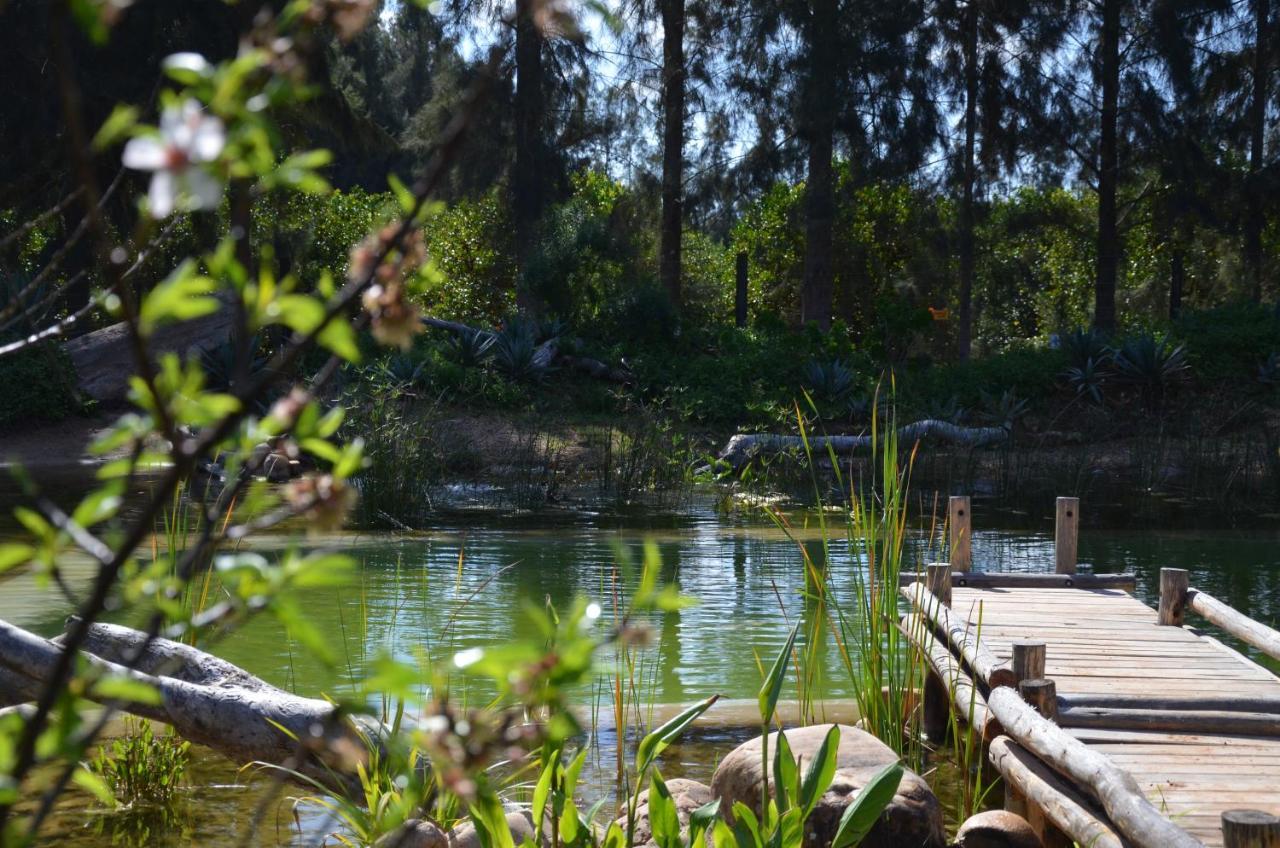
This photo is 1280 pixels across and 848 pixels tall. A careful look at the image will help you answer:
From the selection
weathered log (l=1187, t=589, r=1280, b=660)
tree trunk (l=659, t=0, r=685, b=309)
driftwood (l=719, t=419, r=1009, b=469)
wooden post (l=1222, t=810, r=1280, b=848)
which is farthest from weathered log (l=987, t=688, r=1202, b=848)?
tree trunk (l=659, t=0, r=685, b=309)

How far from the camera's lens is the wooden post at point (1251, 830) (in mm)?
2375

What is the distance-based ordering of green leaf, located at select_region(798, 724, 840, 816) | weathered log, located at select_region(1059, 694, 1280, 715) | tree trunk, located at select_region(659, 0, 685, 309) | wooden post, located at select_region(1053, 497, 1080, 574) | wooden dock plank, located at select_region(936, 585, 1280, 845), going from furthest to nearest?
tree trunk, located at select_region(659, 0, 685, 309), wooden post, located at select_region(1053, 497, 1080, 574), weathered log, located at select_region(1059, 694, 1280, 715), wooden dock plank, located at select_region(936, 585, 1280, 845), green leaf, located at select_region(798, 724, 840, 816)

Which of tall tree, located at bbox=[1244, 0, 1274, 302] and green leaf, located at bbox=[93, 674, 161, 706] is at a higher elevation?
tall tree, located at bbox=[1244, 0, 1274, 302]

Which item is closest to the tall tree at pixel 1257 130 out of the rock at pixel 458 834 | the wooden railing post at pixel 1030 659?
the wooden railing post at pixel 1030 659

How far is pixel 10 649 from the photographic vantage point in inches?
144

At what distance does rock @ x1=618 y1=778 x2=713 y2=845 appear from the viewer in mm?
3734

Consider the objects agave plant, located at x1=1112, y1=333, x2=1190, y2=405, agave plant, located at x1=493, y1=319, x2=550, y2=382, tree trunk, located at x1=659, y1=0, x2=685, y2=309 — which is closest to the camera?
agave plant, located at x1=1112, y1=333, x2=1190, y2=405

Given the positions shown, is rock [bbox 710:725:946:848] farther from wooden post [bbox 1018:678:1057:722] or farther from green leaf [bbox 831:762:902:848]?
green leaf [bbox 831:762:902:848]

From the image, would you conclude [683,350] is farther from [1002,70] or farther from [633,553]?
[633,553]

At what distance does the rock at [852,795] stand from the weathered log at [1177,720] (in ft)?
2.12

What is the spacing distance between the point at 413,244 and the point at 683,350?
17.8 m

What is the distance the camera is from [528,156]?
22.1 m

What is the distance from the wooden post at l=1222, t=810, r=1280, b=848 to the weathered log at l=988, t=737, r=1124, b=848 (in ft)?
2.68

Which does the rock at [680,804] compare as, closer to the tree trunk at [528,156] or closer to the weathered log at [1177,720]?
the weathered log at [1177,720]
